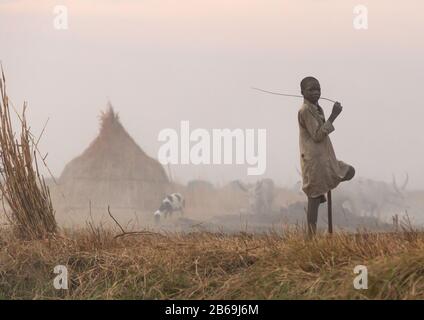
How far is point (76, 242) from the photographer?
25.0 ft

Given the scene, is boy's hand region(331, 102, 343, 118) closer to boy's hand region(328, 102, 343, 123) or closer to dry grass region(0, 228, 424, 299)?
boy's hand region(328, 102, 343, 123)

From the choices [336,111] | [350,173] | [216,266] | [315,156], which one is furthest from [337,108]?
[216,266]

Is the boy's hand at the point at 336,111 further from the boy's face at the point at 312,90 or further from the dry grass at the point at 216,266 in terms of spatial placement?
the dry grass at the point at 216,266

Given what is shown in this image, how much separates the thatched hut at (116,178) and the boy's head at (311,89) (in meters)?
4.42

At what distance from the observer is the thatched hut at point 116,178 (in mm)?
11655

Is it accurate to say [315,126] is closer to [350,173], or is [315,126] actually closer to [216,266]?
[350,173]

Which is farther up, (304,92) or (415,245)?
(304,92)

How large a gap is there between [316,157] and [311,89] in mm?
514

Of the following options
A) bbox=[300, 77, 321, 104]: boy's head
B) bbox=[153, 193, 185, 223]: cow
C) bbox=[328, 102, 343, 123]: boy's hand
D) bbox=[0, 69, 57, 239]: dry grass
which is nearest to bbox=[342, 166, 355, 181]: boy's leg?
bbox=[328, 102, 343, 123]: boy's hand

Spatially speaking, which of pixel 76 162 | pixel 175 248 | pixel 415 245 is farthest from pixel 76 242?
pixel 76 162

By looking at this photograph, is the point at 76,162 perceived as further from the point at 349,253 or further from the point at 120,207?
the point at 349,253

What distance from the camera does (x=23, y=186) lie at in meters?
8.23

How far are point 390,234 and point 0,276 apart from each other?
2.96 meters

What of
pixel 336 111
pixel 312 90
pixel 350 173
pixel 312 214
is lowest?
pixel 312 214
